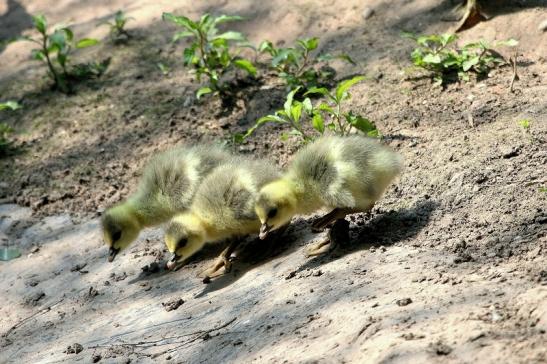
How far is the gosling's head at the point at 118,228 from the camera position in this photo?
5082 mm

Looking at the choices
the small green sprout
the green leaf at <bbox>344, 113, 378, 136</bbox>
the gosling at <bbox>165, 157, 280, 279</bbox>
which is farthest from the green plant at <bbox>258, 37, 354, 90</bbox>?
the small green sprout

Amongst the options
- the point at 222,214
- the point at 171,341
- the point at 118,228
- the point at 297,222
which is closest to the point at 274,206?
the point at 222,214

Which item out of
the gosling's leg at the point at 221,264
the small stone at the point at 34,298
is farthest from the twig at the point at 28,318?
the gosling's leg at the point at 221,264

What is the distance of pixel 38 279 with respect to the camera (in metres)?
5.27

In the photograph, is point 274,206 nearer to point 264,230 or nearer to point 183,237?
point 264,230

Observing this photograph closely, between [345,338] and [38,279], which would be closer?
[345,338]

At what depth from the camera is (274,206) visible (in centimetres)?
432

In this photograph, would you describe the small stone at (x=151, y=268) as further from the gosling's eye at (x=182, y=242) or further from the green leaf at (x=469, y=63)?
the green leaf at (x=469, y=63)

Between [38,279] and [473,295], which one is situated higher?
[473,295]

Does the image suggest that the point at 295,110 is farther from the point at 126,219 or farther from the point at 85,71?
the point at 85,71

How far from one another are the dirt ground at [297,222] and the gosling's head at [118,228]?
0.17 meters

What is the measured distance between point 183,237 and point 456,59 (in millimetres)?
2896

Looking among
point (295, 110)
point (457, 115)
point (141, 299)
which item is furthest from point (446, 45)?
point (141, 299)

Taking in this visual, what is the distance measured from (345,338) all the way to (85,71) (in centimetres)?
573
